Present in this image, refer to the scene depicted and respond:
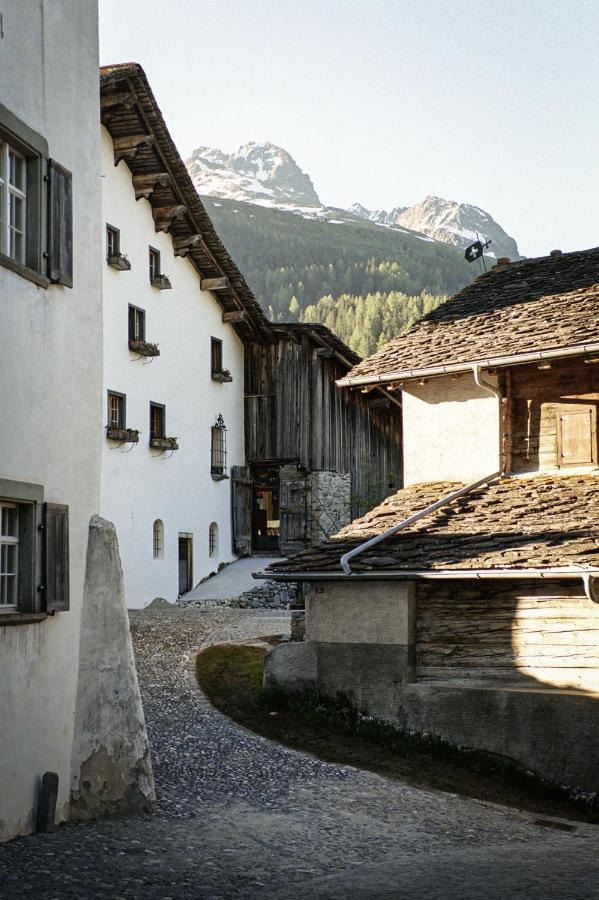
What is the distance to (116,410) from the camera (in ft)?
87.9

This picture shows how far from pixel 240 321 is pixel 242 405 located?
2.46 meters

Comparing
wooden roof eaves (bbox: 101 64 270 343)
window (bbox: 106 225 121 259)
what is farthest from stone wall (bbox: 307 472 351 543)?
window (bbox: 106 225 121 259)

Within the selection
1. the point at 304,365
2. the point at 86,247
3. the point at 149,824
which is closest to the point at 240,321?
the point at 304,365

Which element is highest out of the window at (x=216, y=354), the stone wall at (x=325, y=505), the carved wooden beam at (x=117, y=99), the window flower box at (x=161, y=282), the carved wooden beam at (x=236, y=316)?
the carved wooden beam at (x=117, y=99)

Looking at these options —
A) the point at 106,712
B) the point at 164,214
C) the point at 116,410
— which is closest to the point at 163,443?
the point at 116,410

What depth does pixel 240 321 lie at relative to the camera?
32.0 metres

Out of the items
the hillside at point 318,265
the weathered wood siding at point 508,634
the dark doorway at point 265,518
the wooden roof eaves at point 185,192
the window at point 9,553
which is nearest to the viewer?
the window at point 9,553

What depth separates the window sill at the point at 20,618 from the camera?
9.19 metres

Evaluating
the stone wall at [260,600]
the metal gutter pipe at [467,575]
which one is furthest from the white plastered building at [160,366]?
the metal gutter pipe at [467,575]

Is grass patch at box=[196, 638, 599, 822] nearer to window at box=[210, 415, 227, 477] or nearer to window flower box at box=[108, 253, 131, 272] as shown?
window flower box at box=[108, 253, 131, 272]

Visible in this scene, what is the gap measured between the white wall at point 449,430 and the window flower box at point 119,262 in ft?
35.5

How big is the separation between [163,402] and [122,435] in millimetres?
2555

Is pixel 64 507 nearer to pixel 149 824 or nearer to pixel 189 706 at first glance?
pixel 149 824

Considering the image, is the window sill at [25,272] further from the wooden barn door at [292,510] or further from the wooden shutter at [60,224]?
the wooden barn door at [292,510]
